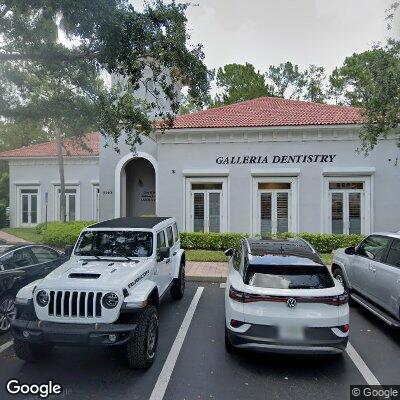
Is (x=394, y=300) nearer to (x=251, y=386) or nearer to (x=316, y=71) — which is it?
(x=251, y=386)

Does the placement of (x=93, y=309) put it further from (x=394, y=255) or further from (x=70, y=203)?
(x=70, y=203)

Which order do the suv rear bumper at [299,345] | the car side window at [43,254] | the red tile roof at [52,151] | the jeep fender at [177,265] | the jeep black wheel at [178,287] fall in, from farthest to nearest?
1. the red tile roof at [52,151]
2. the jeep black wheel at [178,287]
3. the jeep fender at [177,265]
4. the car side window at [43,254]
5. the suv rear bumper at [299,345]

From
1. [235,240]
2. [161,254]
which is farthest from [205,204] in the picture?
[161,254]

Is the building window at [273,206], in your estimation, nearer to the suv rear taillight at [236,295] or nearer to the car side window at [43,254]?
the car side window at [43,254]

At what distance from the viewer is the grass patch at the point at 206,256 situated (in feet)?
40.7

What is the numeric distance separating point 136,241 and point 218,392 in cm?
292

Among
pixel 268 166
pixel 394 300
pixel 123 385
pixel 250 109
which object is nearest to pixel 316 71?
pixel 250 109

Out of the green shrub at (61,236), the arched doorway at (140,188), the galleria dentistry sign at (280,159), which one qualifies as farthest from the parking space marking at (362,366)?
the arched doorway at (140,188)

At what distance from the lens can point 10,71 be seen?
37.6 feet

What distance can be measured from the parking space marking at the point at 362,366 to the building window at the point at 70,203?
843 inches

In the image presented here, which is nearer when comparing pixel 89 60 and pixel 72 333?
pixel 72 333

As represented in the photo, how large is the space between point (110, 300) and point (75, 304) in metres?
0.46

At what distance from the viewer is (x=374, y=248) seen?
671cm

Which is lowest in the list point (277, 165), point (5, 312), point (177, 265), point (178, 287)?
point (178, 287)
